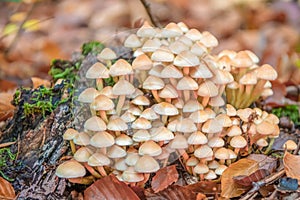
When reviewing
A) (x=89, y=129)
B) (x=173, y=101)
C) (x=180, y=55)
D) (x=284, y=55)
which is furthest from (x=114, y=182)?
(x=284, y=55)

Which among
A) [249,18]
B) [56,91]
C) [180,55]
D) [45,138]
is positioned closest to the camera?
[180,55]

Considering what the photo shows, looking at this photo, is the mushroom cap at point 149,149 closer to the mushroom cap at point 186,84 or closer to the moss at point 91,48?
the mushroom cap at point 186,84

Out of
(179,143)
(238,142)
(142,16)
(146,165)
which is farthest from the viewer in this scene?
(142,16)

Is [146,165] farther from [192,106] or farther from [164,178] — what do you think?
[192,106]

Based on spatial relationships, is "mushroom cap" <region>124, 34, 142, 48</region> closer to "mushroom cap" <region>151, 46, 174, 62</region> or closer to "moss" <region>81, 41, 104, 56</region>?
"mushroom cap" <region>151, 46, 174, 62</region>

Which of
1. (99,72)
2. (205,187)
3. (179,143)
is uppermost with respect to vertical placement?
(99,72)

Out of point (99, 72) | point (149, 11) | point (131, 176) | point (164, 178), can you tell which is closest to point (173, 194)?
point (164, 178)

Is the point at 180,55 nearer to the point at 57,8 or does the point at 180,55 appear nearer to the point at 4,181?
the point at 4,181
